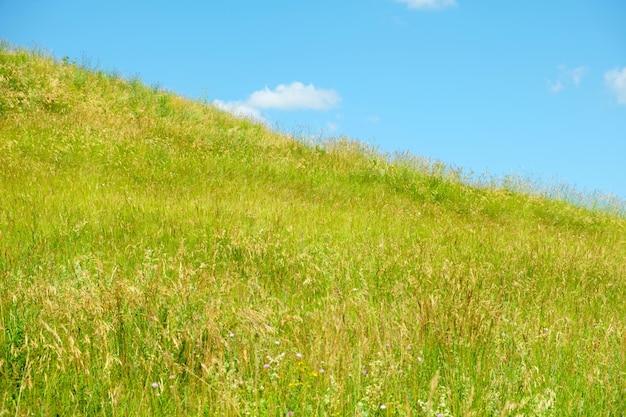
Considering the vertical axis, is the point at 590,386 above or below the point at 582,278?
below

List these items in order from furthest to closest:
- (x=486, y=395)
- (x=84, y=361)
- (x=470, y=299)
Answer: (x=470, y=299), (x=84, y=361), (x=486, y=395)

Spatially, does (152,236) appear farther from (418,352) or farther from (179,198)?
(418,352)

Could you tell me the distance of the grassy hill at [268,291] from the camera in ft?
8.05

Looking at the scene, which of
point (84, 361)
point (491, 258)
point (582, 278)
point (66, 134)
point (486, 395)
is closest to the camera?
point (486, 395)

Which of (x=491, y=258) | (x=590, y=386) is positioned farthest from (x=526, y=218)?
(x=590, y=386)

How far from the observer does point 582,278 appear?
5.45 meters

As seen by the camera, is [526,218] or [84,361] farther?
[526,218]

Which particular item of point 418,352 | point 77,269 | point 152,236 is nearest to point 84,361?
point 77,269

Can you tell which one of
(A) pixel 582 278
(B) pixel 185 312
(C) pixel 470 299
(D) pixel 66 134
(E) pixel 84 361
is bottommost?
(E) pixel 84 361

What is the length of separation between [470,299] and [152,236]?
3650mm

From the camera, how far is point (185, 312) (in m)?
3.10

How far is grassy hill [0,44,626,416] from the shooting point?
8.05 feet

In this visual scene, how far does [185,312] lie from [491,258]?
419 cm

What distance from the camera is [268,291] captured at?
3754mm
